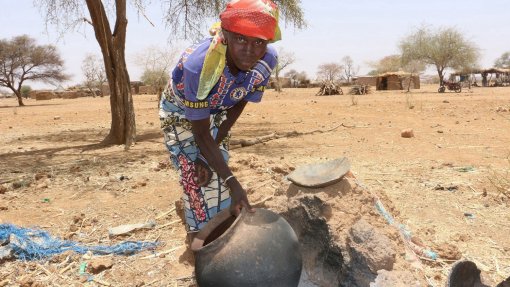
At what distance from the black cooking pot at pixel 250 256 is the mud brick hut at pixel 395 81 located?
31926 millimetres

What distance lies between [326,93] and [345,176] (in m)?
24.6

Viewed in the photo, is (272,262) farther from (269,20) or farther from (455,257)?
(455,257)

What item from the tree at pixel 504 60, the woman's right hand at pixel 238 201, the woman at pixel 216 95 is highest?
the tree at pixel 504 60

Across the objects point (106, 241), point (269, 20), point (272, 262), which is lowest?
point (106, 241)

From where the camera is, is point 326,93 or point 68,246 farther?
point 326,93

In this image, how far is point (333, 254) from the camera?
8.54 ft

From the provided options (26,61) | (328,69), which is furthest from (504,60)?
(26,61)

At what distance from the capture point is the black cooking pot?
1.85m

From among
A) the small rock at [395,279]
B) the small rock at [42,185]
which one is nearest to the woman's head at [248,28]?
the small rock at [395,279]

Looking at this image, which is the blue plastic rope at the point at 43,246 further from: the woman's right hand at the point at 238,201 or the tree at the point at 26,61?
the tree at the point at 26,61

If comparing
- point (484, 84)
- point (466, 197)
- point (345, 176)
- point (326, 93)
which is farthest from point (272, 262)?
point (484, 84)

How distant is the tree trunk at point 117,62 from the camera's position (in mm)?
7508

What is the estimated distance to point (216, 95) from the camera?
231 centimetres

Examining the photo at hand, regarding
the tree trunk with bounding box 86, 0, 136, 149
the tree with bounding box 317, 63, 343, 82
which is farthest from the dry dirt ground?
the tree with bounding box 317, 63, 343, 82
